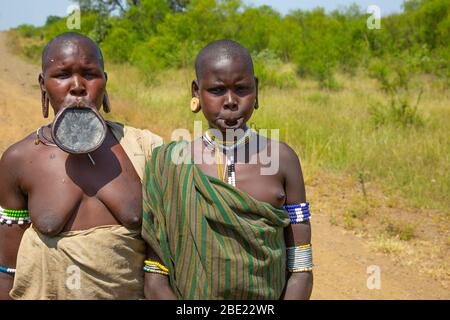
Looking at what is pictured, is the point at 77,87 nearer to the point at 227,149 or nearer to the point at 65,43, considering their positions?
the point at 65,43

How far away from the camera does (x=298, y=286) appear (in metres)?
1.70

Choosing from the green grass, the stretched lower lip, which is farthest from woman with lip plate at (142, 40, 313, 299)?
the green grass

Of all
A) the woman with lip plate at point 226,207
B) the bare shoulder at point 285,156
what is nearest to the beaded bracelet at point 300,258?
the woman with lip plate at point 226,207

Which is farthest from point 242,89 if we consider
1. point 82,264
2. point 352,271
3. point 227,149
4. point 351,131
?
point 351,131

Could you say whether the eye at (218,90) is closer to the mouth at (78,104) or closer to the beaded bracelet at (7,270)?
the mouth at (78,104)

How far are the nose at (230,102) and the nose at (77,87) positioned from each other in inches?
17.5

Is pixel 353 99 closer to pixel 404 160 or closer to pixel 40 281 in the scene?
pixel 404 160

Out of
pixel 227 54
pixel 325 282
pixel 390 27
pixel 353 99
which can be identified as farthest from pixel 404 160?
pixel 390 27

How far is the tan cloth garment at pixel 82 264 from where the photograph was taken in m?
1.62

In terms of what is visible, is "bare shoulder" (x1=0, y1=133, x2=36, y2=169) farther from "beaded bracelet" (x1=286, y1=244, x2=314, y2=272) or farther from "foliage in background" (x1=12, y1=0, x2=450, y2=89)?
"foliage in background" (x1=12, y1=0, x2=450, y2=89)

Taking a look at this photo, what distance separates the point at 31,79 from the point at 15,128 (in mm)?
6348

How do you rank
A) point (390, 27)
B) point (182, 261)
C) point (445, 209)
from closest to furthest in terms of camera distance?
point (182, 261)
point (445, 209)
point (390, 27)

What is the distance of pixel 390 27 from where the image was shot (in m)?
21.8

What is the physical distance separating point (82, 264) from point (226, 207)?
0.47 meters
